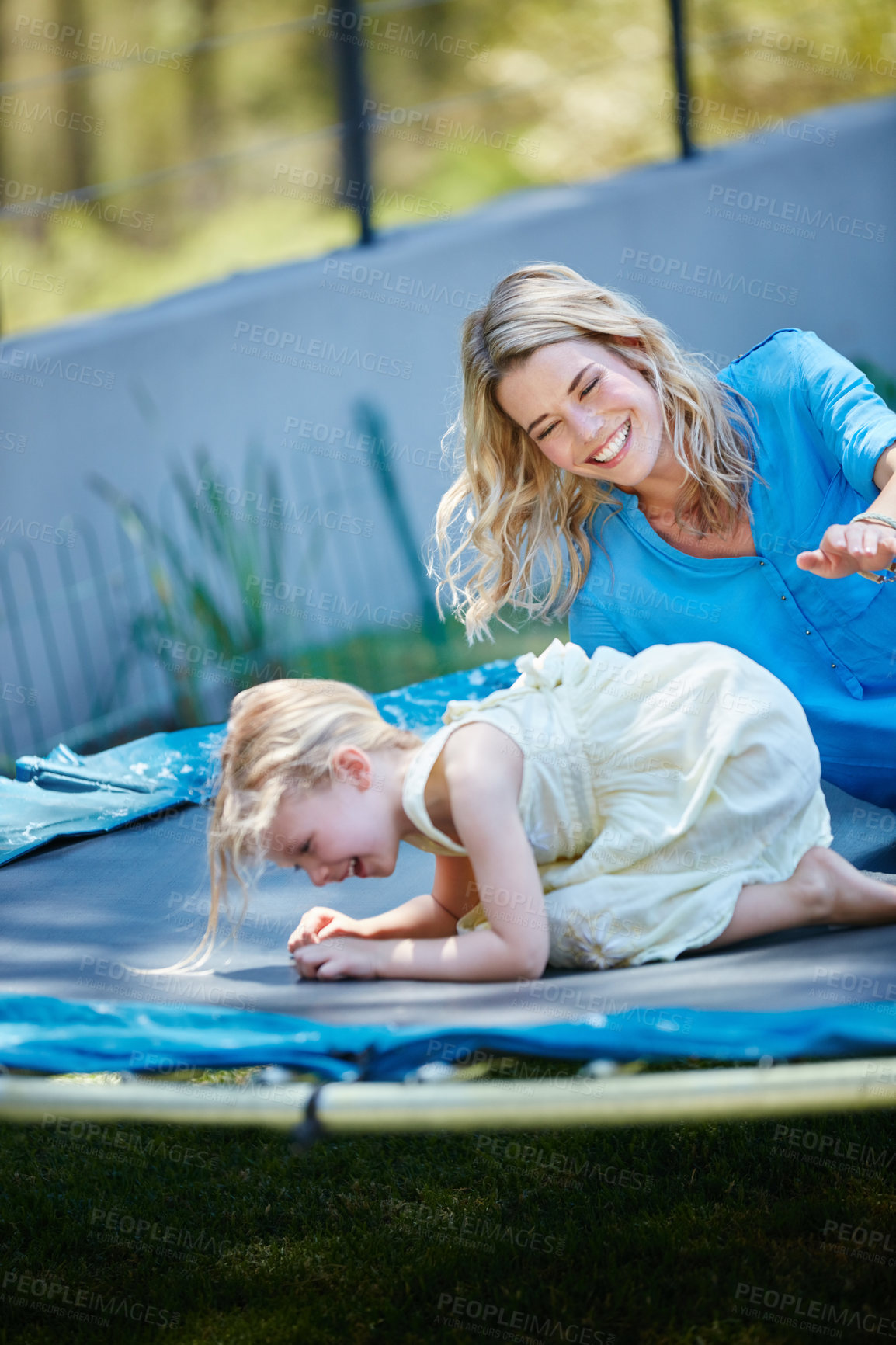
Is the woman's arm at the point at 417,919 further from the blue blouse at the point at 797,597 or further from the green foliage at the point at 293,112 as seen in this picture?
the green foliage at the point at 293,112

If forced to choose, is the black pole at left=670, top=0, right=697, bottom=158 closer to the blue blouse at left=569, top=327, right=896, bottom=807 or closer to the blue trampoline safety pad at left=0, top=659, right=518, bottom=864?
the blue trampoline safety pad at left=0, top=659, right=518, bottom=864

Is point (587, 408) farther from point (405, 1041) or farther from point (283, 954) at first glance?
point (405, 1041)

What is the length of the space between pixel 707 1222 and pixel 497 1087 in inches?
33.3

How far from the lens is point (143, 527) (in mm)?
3895

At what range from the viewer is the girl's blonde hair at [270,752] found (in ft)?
5.01

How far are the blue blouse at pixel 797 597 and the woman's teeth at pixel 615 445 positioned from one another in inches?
8.3

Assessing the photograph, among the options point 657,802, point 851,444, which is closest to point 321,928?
point 657,802

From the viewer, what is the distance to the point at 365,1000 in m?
1.48

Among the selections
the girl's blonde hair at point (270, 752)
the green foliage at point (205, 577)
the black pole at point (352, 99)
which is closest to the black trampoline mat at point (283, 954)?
the girl's blonde hair at point (270, 752)

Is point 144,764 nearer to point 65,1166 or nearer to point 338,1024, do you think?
point 65,1166

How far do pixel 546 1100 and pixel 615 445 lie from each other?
103 centimetres

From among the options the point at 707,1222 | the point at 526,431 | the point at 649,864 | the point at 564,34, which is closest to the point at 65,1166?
the point at 707,1222

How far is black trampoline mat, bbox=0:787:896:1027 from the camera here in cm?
137

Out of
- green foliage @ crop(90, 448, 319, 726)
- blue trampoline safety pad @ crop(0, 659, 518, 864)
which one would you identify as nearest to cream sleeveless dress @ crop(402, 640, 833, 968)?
blue trampoline safety pad @ crop(0, 659, 518, 864)
